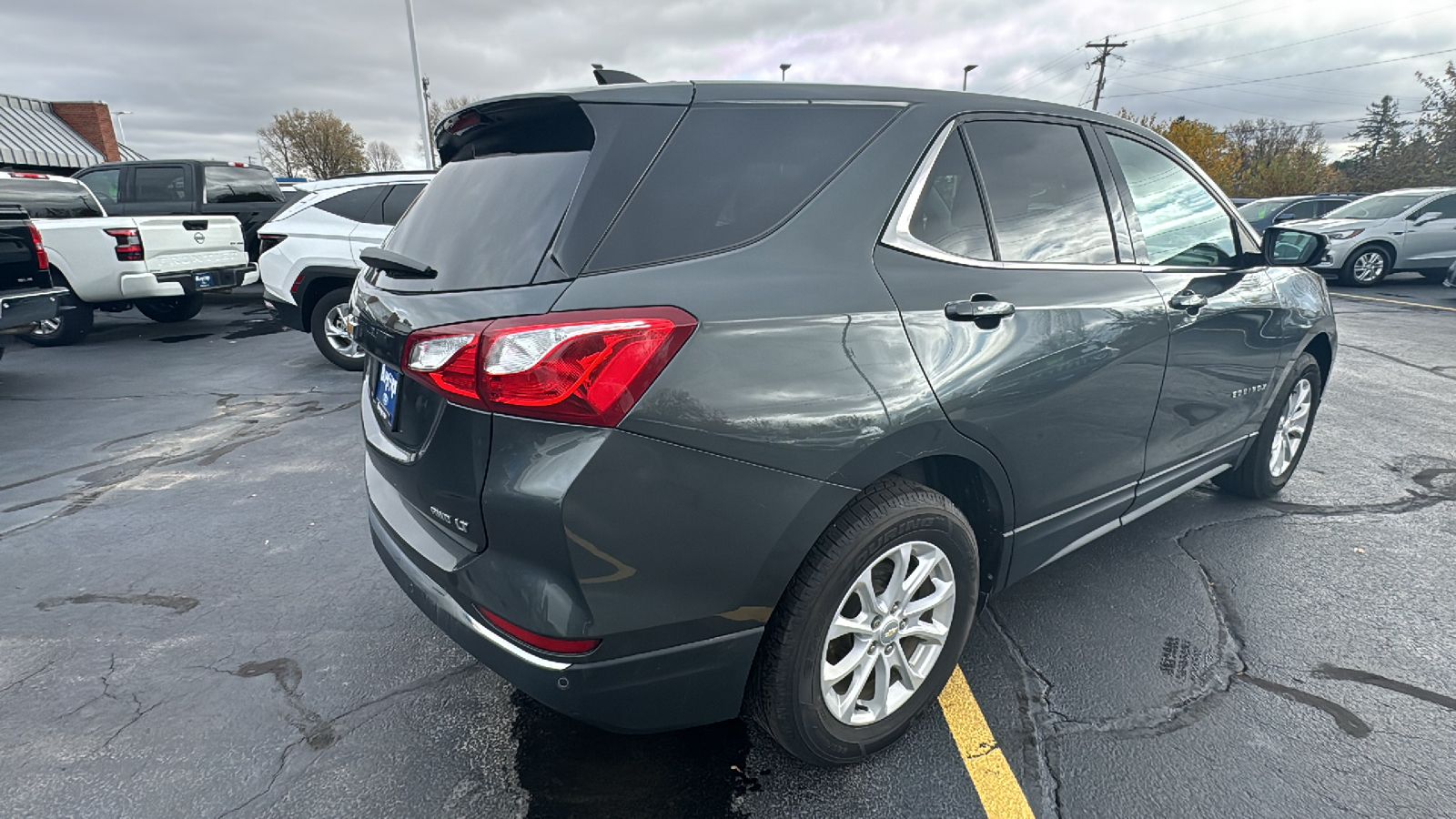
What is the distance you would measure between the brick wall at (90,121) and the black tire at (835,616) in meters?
48.5

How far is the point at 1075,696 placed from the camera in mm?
2436

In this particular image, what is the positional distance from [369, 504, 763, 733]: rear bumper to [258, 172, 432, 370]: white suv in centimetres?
563

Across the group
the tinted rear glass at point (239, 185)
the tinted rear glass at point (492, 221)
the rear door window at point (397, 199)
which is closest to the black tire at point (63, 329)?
the tinted rear glass at point (239, 185)

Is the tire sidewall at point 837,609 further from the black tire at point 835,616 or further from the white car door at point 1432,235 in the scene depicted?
the white car door at point 1432,235

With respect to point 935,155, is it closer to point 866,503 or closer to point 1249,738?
point 866,503

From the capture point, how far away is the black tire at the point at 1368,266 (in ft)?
44.7

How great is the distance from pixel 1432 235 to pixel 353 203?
56.6ft

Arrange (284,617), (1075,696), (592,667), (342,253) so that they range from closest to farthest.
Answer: (592,667)
(1075,696)
(284,617)
(342,253)

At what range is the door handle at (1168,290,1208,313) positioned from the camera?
9.22 ft

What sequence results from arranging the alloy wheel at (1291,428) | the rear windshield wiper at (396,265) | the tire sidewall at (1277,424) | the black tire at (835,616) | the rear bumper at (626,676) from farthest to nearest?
the alloy wheel at (1291,428)
the tire sidewall at (1277,424)
the rear windshield wiper at (396,265)
the black tire at (835,616)
the rear bumper at (626,676)

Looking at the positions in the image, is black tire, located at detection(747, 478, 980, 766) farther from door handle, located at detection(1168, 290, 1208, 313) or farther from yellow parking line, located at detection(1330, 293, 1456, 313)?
yellow parking line, located at detection(1330, 293, 1456, 313)

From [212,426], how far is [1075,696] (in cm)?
578

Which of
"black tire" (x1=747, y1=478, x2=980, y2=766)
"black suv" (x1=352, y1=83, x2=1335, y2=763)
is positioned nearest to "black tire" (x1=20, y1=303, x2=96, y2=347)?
"black suv" (x1=352, y1=83, x2=1335, y2=763)

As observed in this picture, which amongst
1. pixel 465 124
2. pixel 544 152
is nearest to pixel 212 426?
pixel 465 124
